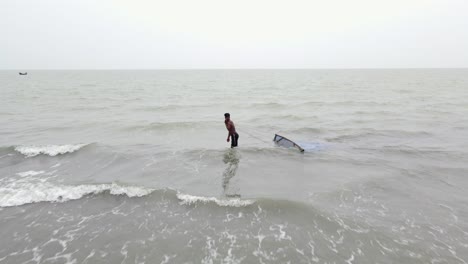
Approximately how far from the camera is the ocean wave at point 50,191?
891 centimetres

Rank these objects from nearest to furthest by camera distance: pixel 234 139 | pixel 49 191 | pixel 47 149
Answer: pixel 49 191 < pixel 234 139 < pixel 47 149

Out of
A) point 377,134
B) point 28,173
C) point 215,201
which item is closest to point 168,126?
point 28,173

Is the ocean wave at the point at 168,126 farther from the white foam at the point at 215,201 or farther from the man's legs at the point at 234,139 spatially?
the white foam at the point at 215,201

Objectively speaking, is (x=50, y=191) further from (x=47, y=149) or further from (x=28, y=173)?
(x=47, y=149)

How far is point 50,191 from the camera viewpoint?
940 centimetres

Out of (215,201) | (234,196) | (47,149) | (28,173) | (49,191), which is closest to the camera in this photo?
(215,201)

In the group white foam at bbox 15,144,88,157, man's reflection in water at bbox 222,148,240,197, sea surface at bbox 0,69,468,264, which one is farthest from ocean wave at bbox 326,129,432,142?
white foam at bbox 15,144,88,157

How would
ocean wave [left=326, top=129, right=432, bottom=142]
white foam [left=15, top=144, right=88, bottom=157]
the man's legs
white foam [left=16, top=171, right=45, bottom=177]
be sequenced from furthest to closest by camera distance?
ocean wave [left=326, top=129, right=432, bottom=142] → the man's legs → white foam [left=15, top=144, right=88, bottom=157] → white foam [left=16, top=171, right=45, bottom=177]

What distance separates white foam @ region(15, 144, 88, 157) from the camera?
13484 mm

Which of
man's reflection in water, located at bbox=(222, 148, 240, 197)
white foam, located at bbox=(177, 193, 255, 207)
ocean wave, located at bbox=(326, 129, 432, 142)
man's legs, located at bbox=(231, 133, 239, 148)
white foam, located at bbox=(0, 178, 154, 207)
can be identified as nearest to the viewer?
white foam, located at bbox=(177, 193, 255, 207)

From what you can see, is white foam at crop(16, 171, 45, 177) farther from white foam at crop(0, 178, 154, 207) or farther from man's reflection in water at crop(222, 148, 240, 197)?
man's reflection in water at crop(222, 148, 240, 197)

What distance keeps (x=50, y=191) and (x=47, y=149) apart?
559 cm

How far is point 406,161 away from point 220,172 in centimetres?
802

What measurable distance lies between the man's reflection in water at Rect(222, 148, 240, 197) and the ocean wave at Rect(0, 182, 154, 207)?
259 cm
